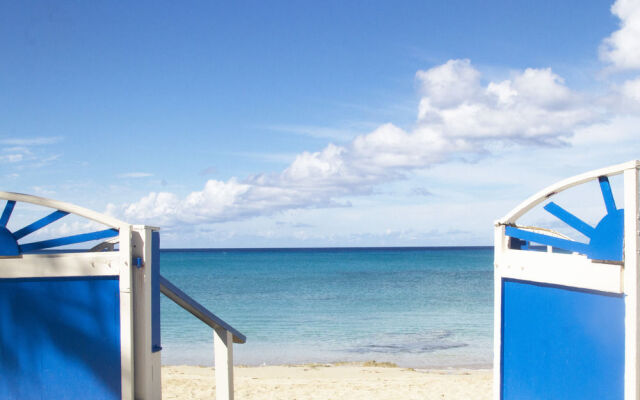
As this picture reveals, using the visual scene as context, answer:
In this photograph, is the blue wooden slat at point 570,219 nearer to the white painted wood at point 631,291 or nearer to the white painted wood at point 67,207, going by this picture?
the white painted wood at point 631,291

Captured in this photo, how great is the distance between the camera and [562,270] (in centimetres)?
438

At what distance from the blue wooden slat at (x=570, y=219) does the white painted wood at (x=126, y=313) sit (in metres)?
3.34

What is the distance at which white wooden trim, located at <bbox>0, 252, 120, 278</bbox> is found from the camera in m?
4.73

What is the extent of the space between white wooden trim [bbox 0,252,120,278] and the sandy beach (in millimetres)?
5465

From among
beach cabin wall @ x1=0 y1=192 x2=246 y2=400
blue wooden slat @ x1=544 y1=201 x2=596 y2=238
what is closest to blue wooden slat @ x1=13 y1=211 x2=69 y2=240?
beach cabin wall @ x1=0 y1=192 x2=246 y2=400

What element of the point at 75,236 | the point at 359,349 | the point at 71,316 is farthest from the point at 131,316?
the point at 359,349

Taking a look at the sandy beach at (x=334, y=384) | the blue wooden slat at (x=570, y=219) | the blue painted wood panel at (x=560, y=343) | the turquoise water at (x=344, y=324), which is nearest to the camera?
the blue painted wood panel at (x=560, y=343)

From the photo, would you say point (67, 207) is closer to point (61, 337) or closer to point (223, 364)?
point (61, 337)

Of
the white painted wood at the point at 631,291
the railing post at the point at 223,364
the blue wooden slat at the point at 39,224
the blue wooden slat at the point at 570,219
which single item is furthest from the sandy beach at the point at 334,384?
the white painted wood at the point at 631,291

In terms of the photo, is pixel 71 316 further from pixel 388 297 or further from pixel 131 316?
pixel 388 297

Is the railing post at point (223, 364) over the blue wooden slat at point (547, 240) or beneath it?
beneath

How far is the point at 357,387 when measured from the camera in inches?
413

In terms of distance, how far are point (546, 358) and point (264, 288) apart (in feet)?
118

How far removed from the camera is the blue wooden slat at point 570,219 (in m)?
4.21
